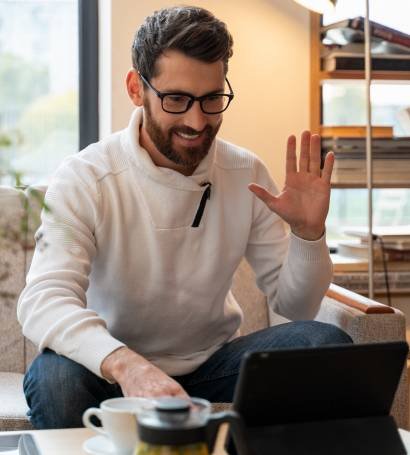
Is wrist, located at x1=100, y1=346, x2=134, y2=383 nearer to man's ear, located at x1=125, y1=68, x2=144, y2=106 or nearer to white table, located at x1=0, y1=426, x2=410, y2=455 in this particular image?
white table, located at x1=0, y1=426, x2=410, y2=455

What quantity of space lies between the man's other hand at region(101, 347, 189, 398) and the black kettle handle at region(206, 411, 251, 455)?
28 centimetres

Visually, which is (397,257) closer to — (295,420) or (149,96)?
(149,96)

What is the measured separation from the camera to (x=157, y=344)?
84.7 inches

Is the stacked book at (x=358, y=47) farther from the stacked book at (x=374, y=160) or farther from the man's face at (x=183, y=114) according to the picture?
the man's face at (x=183, y=114)

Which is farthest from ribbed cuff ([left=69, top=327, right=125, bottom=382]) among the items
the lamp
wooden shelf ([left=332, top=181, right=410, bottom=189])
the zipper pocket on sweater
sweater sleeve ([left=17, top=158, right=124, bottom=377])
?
wooden shelf ([left=332, top=181, right=410, bottom=189])

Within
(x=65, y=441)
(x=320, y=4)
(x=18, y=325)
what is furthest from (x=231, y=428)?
(x=320, y=4)

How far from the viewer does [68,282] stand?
1.89 meters

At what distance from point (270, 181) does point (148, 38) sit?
1.55ft

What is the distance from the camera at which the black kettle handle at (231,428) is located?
3.60 ft

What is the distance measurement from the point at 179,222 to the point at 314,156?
343 mm

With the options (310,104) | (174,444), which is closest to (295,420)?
(174,444)

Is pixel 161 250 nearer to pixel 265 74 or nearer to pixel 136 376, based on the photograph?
pixel 136 376

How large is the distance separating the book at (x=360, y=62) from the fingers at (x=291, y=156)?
1065 mm

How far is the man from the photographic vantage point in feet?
6.81
